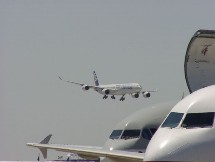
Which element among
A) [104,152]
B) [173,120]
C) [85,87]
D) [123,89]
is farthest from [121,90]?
[173,120]

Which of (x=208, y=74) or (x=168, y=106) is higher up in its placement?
(x=208, y=74)

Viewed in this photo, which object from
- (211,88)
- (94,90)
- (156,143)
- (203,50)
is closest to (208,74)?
(203,50)

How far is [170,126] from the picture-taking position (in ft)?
82.0

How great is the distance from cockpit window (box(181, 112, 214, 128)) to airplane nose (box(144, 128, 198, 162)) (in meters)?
0.75

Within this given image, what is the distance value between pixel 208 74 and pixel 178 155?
45.3 ft

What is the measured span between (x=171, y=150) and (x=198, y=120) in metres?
1.72

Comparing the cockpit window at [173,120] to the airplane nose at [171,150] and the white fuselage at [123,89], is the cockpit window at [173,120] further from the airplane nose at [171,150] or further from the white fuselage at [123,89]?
the white fuselage at [123,89]

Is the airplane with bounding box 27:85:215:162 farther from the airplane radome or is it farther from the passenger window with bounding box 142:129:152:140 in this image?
the passenger window with bounding box 142:129:152:140

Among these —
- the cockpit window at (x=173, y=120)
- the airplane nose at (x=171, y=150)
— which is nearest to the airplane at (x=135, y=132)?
the cockpit window at (x=173, y=120)

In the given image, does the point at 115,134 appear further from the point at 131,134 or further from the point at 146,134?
the point at 146,134

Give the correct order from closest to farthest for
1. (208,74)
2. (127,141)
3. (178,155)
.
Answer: (178,155) → (208,74) → (127,141)

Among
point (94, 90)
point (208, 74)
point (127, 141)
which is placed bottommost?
point (94, 90)

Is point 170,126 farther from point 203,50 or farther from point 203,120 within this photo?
point 203,50

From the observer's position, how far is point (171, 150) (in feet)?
76.0
